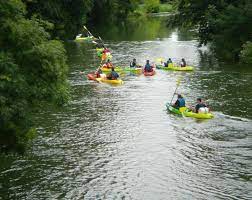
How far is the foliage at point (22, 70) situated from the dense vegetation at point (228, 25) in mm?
33527

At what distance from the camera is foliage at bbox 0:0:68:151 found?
15.9 metres

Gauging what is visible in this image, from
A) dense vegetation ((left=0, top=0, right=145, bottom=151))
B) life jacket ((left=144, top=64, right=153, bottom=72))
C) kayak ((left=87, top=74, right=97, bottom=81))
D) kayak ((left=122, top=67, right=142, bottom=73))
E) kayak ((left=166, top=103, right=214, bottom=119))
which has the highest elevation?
dense vegetation ((left=0, top=0, right=145, bottom=151))

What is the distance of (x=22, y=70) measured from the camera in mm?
17000

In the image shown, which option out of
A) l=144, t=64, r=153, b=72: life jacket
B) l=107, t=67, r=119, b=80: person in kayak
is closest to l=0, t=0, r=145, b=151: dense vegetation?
l=107, t=67, r=119, b=80: person in kayak

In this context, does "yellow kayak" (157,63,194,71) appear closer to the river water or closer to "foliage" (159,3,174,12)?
the river water

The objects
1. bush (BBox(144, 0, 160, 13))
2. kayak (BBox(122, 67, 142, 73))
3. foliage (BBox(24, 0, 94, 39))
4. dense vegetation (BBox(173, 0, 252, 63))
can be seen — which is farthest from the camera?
bush (BBox(144, 0, 160, 13))

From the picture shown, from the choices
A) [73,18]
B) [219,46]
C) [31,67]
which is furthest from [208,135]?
[73,18]

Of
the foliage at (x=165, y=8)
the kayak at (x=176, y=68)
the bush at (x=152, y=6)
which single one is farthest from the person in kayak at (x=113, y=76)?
the foliage at (x=165, y=8)

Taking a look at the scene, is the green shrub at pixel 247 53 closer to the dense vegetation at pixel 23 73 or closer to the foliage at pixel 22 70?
the dense vegetation at pixel 23 73

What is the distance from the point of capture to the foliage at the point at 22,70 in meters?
15.9

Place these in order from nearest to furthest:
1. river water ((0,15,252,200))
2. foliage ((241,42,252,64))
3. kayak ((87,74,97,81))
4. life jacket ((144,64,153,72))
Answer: river water ((0,15,252,200)) → kayak ((87,74,97,81)) → life jacket ((144,64,153,72)) → foliage ((241,42,252,64))

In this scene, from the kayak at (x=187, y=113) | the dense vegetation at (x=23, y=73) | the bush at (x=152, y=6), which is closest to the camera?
the dense vegetation at (x=23, y=73)

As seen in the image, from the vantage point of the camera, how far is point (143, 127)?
29.2m

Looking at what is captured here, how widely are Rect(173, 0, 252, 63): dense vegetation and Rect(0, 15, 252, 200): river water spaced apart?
840cm
